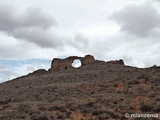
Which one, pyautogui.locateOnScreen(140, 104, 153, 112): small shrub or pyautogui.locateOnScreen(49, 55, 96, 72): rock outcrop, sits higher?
pyautogui.locateOnScreen(49, 55, 96, 72): rock outcrop

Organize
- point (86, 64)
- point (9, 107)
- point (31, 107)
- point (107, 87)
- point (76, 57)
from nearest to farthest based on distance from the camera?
point (31, 107), point (9, 107), point (107, 87), point (86, 64), point (76, 57)

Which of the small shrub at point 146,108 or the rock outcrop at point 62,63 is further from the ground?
the rock outcrop at point 62,63

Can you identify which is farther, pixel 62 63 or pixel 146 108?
pixel 62 63

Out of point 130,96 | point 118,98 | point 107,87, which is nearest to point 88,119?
point 118,98

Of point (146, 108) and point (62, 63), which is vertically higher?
point (62, 63)

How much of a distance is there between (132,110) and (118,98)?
348cm

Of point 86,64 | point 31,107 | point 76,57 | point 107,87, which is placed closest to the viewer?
point 31,107

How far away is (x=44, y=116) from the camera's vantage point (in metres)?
16.2

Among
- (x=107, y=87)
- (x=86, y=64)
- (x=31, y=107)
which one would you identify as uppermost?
(x=86, y=64)

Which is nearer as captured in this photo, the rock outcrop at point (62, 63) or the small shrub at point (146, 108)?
the small shrub at point (146, 108)

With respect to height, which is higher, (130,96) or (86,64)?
(86,64)

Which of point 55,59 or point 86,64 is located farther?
point 55,59

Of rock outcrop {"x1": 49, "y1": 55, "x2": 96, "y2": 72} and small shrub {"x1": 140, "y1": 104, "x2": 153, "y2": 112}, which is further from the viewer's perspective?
rock outcrop {"x1": 49, "y1": 55, "x2": 96, "y2": 72}

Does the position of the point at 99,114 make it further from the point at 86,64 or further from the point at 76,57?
the point at 76,57
